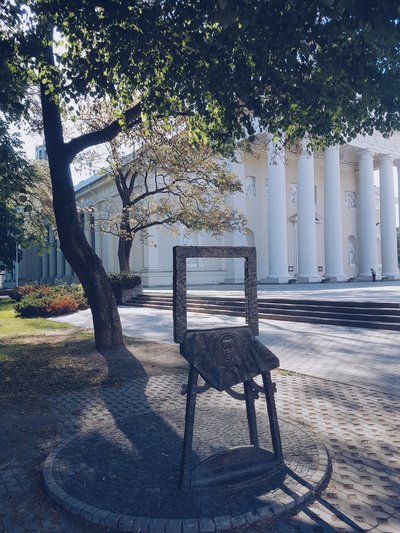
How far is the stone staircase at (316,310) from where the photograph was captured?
12984mm

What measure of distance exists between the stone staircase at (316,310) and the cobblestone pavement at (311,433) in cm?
667

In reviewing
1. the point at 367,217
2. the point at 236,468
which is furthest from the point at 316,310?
the point at 367,217

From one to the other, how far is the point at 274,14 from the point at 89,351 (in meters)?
7.49

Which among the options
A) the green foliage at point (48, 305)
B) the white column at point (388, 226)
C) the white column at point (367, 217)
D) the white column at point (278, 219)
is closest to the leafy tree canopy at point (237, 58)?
the green foliage at point (48, 305)

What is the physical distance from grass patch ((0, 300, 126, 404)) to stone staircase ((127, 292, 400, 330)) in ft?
21.1

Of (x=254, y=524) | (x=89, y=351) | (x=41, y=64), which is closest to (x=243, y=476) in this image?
(x=254, y=524)

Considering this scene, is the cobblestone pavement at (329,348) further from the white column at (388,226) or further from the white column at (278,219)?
the white column at (388,226)

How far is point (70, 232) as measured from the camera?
9.41 metres

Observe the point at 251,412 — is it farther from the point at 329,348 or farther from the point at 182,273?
the point at 329,348

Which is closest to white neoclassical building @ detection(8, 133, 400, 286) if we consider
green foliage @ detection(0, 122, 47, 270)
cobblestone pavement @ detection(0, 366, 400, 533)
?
green foliage @ detection(0, 122, 47, 270)

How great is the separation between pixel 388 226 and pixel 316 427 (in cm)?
3739

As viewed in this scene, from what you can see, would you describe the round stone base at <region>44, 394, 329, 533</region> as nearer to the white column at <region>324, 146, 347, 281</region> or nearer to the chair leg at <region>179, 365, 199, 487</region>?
the chair leg at <region>179, 365, 199, 487</region>

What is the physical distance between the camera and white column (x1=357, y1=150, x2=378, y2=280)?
37.7 m

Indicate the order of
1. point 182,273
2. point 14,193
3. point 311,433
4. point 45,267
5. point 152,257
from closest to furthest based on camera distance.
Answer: point 182,273 → point 311,433 → point 14,193 → point 152,257 → point 45,267
